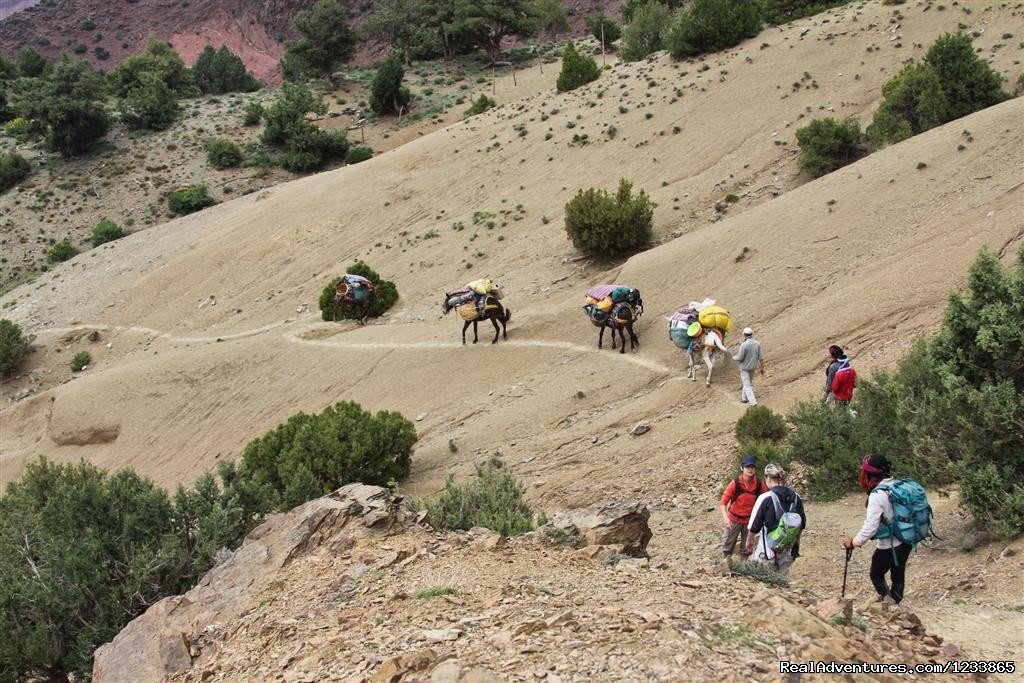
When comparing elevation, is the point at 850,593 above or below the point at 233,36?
below

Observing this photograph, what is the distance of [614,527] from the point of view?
386 inches

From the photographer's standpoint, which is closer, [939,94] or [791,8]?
[939,94]

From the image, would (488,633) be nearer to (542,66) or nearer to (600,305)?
(600,305)

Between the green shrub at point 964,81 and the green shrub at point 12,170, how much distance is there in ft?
184

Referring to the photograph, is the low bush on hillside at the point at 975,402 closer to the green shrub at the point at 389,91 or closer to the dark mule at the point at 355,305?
the dark mule at the point at 355,305

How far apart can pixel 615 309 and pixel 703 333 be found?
279cm

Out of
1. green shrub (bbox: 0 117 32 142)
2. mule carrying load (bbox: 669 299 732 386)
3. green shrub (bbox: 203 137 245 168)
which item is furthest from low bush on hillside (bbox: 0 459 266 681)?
green shrub (bbox: 0 117 32 142)

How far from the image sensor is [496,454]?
17.1 meters

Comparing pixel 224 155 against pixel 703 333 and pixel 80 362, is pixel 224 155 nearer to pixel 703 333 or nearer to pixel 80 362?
pixel 80 362

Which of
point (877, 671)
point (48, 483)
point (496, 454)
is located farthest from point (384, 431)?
point (877, 671)

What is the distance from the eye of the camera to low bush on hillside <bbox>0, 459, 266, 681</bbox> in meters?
11.1

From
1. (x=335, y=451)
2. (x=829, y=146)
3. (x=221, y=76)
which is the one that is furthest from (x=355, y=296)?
(x=221, y=76)

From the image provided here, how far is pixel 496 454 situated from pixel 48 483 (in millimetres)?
9476

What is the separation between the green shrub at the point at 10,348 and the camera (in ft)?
111
